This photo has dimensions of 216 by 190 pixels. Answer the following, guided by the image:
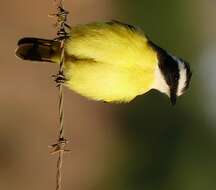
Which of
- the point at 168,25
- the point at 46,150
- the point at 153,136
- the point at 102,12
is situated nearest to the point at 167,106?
the point at 153,136

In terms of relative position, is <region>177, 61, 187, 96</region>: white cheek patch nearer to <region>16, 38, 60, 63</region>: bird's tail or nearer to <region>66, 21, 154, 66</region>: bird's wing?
<region>66, 21, 154, 66</region>: bird's wing

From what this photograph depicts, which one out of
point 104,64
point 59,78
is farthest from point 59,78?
point 104,64

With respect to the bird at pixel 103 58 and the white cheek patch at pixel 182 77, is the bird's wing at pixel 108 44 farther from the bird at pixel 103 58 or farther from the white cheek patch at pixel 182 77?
the white cheek patch at pixel 182 77

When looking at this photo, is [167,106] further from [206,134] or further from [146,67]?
[146,67]

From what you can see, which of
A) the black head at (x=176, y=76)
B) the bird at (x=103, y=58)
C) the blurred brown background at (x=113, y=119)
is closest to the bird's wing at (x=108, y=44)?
the bird at (x=103, y=58)

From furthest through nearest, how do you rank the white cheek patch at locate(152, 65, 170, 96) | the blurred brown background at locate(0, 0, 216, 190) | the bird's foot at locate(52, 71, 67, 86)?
1. the blurred brown background at locate(0, 0, 216, 190)
2. the white cheek patch at locate(152, 65, 170, 96)
3. the bird's foot at locate(52, 71, 67, 86)

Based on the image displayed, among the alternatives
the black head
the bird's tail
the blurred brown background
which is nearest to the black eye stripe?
the black head
